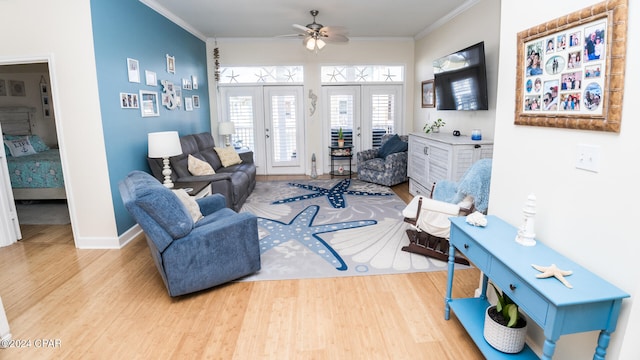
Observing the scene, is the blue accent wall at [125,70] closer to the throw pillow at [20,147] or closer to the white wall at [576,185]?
the throw pillow at [20,147]

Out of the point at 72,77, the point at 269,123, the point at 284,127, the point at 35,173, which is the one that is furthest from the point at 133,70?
the point at 284,127

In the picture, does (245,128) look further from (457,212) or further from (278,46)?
(457,212)

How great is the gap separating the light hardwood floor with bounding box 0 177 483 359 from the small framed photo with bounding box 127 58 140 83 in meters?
2.15

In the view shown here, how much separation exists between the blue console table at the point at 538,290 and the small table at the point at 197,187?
2.82m

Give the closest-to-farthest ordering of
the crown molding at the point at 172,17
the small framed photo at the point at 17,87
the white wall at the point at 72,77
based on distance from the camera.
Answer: the white wall at the point at 72,77 < the crown molding at the point at 172,17 < the small framed photo at the point at 17,87

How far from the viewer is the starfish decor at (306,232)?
3.46 m

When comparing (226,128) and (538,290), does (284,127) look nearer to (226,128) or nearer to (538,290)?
(226,128)

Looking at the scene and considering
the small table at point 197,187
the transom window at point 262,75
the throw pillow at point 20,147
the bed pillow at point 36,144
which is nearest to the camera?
the small table at point 197,187

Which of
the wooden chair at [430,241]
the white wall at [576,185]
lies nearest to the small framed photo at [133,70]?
the wooden chair at [430,241]

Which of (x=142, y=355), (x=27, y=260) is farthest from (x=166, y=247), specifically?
(x=27, y=260)

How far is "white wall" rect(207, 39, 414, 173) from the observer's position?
7.03 metres

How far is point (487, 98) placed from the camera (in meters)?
4.46

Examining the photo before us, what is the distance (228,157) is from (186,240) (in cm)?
355

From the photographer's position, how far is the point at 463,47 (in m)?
5.09
